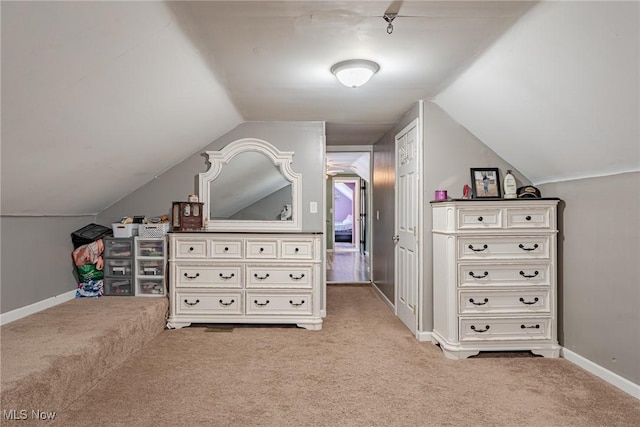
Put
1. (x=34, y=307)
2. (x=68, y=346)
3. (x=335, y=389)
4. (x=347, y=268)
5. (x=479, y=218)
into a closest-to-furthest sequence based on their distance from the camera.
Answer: (x=68, y=346), (x=335, y=389), (x=479, y=218), (x=34, y=307), (x=347, y=268)

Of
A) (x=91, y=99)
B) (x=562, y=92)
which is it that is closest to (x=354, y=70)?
(x=562, y=92)

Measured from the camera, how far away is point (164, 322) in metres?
3.63

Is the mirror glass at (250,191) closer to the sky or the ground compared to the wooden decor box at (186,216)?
closer to the sky

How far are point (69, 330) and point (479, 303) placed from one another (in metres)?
2.93

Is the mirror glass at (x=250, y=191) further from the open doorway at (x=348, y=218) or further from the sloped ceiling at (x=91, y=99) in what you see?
the open doorway at (x=348, y=218)

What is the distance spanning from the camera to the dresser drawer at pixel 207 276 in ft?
12.1

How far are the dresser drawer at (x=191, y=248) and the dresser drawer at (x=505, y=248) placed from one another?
7.57 ft

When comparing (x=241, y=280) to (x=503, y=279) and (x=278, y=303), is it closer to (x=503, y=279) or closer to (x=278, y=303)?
(x=278, y=303)

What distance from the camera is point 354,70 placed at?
2533 millimetres

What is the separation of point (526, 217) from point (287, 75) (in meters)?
2.09

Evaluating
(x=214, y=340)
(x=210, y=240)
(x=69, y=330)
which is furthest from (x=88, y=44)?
(x=214, y=340)

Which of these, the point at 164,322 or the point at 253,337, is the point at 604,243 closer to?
the point at 253,337

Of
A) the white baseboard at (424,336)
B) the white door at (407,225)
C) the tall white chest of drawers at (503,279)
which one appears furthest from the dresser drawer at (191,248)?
the tall white chest of drawers at (503,279)

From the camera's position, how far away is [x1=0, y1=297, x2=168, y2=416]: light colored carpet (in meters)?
1.88
